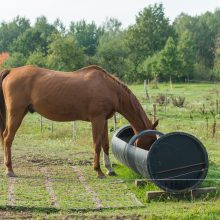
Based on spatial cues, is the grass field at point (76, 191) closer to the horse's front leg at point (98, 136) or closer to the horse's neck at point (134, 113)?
the horse's front leg at point (98, 136)

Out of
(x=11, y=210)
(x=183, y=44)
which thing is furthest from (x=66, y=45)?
(x=11, y=210)

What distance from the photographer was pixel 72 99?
9.33 metres

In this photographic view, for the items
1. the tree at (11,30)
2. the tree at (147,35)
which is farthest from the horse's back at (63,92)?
the tree at (11,30)

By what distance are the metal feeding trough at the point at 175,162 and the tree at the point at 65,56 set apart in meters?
41.6

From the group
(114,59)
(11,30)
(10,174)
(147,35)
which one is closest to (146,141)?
(10,174)

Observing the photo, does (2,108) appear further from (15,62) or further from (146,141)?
(15,62)

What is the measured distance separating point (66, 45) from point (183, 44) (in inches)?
886

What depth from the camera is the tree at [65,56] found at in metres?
49.0

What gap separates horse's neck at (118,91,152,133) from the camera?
9.09m

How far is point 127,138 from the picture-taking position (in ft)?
34.1

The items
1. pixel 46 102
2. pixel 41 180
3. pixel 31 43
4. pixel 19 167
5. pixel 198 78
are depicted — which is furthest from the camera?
pixel 31 43

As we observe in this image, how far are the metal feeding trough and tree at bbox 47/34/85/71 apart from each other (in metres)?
41.6

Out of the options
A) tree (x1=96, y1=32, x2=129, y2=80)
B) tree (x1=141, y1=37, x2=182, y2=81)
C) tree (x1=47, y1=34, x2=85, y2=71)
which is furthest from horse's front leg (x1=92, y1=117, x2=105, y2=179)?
tree (x1=141, y1=37, x2=182, y2=81)

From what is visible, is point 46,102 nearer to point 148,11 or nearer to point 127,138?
point 127,138
